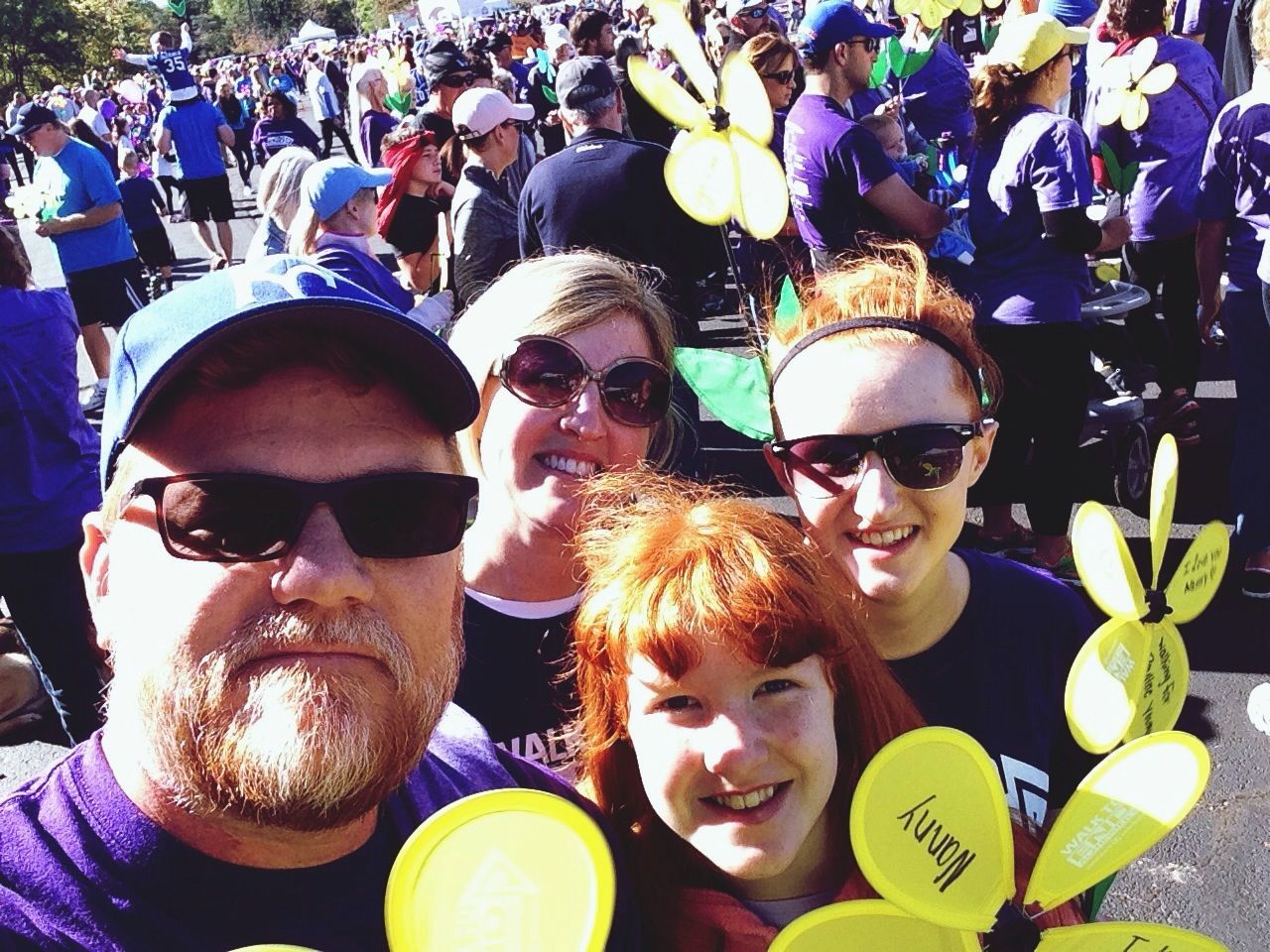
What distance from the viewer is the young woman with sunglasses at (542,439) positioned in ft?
5.50

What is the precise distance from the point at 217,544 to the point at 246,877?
0.28m

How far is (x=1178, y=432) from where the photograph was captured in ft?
15.6

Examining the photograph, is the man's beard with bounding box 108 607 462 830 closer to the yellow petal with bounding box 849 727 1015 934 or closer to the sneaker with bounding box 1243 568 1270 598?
the yellow petal with bounding box 849 727 1015 934

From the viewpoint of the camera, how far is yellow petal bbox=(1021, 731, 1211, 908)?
3.60 ft

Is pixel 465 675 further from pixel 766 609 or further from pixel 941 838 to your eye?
pixel 941 838

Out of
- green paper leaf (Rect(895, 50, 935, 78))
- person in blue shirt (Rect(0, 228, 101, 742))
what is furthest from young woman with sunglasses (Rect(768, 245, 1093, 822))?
green paper leaf (Rect(895, 50, 935, 78))

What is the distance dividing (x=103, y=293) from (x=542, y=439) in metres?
5.72

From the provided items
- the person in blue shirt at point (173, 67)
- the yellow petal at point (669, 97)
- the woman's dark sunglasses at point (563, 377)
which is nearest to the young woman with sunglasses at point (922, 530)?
the woman's dark sunglasses at point (563, 377)

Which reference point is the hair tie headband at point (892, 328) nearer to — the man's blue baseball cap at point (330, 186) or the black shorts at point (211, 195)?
the man's blue baseball cap at point (330, 186)

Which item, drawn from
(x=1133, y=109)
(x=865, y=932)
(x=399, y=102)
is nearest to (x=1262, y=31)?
(x=1133, y=109)

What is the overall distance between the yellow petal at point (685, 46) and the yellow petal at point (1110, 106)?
8.66ft

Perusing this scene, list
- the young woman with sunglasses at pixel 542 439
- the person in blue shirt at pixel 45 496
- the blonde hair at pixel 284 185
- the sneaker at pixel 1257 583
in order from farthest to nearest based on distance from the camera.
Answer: the blonde hair at pixel 284 185 → the sneaker at pixel 1257 583 → the person in blue shirt at pixel 45 496 → the young woman with sunglasses at pixel 542 439

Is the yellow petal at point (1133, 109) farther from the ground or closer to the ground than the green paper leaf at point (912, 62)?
closer to the ground

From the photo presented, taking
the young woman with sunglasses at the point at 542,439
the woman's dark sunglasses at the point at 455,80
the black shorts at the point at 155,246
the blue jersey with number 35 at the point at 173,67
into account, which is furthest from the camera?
the blue jersey with number 35 at the point at 173,67
